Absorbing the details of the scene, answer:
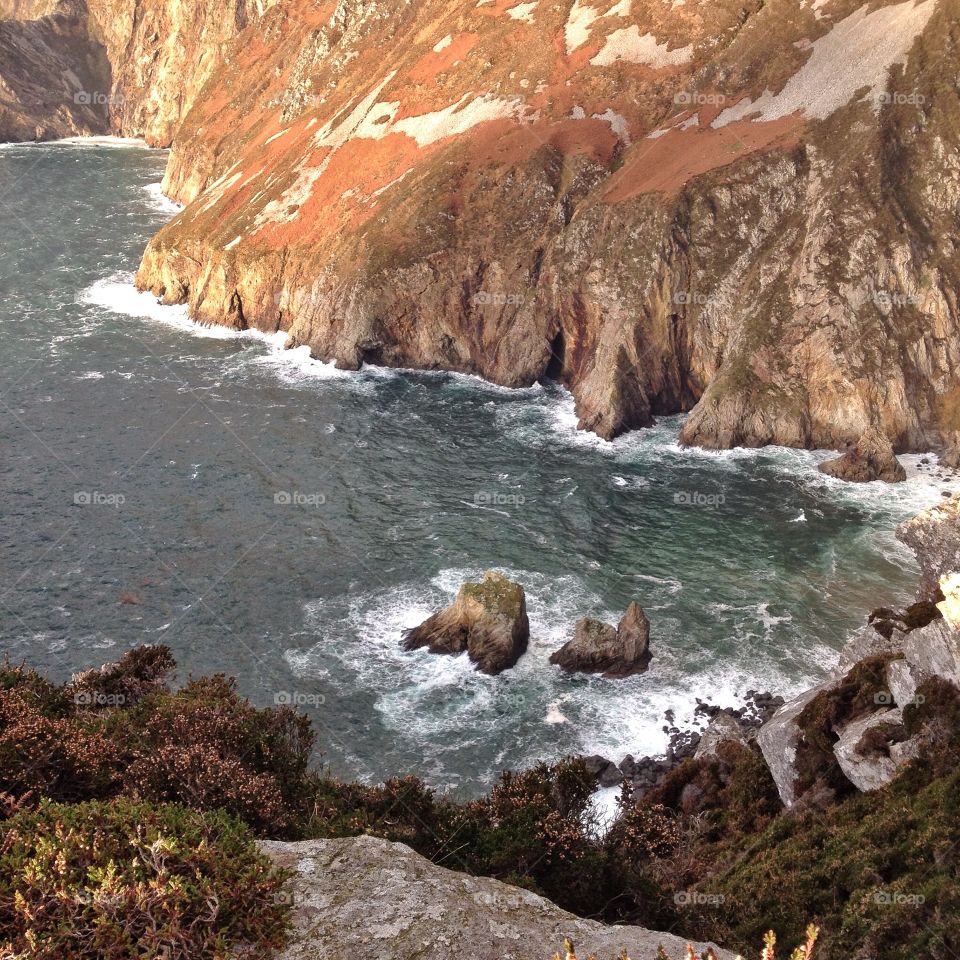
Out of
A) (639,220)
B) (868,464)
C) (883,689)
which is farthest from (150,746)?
(639,220)

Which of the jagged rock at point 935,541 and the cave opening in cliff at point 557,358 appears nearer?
the jagged rock at point 935,541

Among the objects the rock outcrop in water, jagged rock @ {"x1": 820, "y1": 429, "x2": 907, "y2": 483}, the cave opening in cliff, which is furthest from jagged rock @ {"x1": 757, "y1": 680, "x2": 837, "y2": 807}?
the cave opening in cliff

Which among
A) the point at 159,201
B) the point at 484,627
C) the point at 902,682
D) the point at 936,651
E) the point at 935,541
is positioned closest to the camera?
the point at 936,651

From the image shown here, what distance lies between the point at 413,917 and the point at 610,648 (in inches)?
1697

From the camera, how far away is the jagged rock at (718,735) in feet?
150

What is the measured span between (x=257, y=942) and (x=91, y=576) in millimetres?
58082

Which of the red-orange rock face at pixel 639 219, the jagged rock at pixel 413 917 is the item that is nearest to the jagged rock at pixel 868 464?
the red-orange rock face at pixel 639 219

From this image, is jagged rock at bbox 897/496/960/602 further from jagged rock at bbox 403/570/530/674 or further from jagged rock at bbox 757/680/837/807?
jagged rock at bbox 403/570/530/674

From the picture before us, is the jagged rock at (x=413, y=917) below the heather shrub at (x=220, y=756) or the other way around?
the other way around

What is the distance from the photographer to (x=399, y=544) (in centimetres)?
7050

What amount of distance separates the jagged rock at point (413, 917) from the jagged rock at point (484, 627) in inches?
1619

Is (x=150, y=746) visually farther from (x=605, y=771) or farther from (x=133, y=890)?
(x=605, y=771)

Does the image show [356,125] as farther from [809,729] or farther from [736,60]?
[809,729]

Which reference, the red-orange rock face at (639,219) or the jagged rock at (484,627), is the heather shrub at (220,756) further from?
the red-orange rock face at (639,219)
